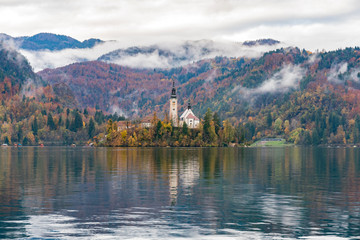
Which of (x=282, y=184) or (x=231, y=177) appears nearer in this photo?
(x=282, y=184)

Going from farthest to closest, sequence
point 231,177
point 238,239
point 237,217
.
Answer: point 231,177 → point 237,217 → point 238,239

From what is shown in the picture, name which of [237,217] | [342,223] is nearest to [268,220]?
[237,217]

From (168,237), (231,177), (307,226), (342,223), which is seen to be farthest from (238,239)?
(231,177)

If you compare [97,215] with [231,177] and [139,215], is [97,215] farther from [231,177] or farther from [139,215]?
[231,177]

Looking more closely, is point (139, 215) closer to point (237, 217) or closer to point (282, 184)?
point (237, 217)

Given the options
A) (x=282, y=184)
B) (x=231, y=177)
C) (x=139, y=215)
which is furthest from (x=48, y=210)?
(x=231, y=177)

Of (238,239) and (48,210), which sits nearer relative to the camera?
(238,239)

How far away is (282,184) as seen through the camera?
7562cm

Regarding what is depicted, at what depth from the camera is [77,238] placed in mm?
38062

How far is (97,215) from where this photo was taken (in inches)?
1860

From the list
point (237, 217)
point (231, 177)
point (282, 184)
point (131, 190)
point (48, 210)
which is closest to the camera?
point (237, 217)

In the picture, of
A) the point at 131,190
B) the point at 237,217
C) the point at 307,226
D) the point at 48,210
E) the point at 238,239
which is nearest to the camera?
the point at 238,239

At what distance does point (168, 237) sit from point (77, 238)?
678 cm

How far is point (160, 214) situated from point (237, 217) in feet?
23.7
